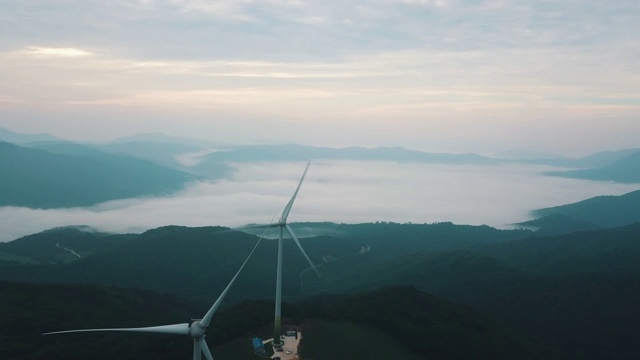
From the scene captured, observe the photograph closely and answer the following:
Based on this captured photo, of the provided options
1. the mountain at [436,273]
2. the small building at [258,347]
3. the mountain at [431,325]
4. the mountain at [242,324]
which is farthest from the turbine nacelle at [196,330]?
the mountain at [436,273]

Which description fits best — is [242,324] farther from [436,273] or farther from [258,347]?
[436,273]

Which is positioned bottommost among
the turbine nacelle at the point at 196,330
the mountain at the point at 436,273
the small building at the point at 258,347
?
the mountain at the point at 436,273

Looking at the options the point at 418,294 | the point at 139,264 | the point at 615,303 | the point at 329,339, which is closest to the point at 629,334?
the point at 615,303

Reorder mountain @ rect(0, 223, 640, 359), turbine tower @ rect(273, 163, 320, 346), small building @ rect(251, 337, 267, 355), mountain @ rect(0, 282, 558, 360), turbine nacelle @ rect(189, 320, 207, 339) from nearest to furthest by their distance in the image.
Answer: turbine nacelle @ rect(189, 320, 207, 339) < turbine tower @ rect(273, 163, 320, 346) < small building @ rect(251, 337, 267, 355) < mountain @ rect(0, 282, 558, 360) < mountain @ rect(0, 223, 640, 359)

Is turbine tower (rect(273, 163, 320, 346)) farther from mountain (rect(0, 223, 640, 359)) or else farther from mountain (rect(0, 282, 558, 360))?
mountain (rect(0, 223, 640, 359))

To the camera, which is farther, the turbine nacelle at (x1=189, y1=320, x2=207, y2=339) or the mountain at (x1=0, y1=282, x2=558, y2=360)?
the mountain at (x1=0, y1=282, x2=558, y2=360)

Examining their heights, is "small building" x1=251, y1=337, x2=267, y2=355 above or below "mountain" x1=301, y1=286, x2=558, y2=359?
above

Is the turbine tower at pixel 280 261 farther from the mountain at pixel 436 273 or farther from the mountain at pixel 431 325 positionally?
the mountain at pixel 436 273

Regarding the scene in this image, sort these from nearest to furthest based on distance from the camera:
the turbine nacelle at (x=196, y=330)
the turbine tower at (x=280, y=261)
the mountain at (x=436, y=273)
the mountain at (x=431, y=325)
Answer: the turbine nacelle at (x=196, y=330)
the turbine tower at (x=280, y=261)
the mountain at (x=431, y=325)
the mountain at (x=436, y=273)

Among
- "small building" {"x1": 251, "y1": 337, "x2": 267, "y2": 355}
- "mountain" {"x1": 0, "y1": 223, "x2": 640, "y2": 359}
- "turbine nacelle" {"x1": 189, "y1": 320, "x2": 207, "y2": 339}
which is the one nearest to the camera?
"turbine nacelle" {"x1": 189, "y1": 320, "x2": 207, "y2": 339}

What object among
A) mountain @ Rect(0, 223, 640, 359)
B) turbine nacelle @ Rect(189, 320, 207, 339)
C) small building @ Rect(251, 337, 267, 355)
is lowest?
mountain @ Rect(0, 223, 640, 359)

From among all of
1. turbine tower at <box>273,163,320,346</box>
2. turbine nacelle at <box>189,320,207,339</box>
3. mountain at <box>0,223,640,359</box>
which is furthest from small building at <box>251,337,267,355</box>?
turbine nacelle at <box>189,320,207,339</box>

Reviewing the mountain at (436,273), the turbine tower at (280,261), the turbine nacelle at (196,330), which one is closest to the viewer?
the turbine nacelle at (196,330)
